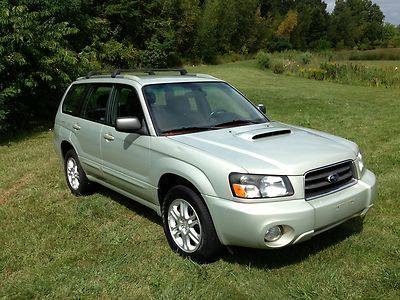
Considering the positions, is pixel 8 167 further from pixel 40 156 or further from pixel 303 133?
pixel 303 133

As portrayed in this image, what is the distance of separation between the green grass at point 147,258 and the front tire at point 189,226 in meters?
0.12

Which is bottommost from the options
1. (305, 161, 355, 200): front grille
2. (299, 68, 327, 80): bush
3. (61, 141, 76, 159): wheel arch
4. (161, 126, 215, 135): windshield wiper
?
(299, 68, 327, 80): bush

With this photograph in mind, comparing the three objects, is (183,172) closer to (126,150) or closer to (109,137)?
(126,150)

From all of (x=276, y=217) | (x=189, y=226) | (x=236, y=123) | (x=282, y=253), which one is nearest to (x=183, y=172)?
(x=189, y=226)

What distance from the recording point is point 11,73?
10.7m

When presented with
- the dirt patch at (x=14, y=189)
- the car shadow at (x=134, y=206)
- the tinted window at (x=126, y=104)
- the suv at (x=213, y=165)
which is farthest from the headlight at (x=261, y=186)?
the dirt patch at (x=14, y=189)

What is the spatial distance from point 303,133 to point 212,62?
132 feet

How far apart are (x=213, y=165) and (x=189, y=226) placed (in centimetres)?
68

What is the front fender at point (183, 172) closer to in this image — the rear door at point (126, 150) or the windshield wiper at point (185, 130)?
the rear door at point (126, 150)

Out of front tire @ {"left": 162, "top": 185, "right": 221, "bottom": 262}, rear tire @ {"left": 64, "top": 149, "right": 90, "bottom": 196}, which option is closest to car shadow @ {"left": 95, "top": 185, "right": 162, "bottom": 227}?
rear tire @ {"left": 64, "top": 149, "right": 90, "bottom": 196}

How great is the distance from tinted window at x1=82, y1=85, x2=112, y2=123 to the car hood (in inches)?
56.6

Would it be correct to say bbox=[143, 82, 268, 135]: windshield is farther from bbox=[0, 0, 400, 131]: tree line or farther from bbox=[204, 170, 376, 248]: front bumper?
bbox=[0, 0, 400, 131]: tree line

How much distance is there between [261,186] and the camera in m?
3.43

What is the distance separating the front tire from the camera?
12.1 feet
